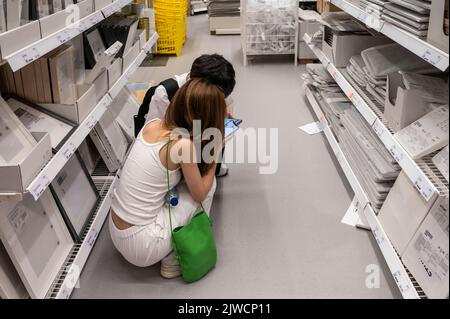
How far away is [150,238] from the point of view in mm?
2035

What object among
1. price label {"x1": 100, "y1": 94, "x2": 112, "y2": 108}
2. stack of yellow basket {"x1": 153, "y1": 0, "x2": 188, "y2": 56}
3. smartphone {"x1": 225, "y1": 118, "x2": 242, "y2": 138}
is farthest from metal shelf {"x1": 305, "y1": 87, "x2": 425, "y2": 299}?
stack of yellow basket {"x1": 153, "y1": 0, "x2": 188, "y2": 56}

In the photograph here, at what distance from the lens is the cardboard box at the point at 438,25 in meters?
1.64

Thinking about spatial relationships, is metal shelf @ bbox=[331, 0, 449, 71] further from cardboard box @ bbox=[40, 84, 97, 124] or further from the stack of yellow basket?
the stack of yellow basket

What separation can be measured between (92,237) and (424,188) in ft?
5.20

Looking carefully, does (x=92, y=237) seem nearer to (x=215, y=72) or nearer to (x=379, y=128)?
(x=215, y=72)

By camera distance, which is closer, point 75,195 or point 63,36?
point 63,36

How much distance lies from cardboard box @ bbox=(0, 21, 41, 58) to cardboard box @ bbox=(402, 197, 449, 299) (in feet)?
5.28

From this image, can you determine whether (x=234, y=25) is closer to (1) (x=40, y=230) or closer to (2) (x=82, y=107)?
(2) (x=82, y=107)

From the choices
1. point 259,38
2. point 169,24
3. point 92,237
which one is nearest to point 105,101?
point 92,237

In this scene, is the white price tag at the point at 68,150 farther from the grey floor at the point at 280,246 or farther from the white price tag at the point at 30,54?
the grey floor at the point at 280,246

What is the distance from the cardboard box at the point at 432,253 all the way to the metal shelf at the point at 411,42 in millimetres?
487

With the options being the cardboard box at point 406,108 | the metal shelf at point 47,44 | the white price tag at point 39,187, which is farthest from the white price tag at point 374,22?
the white price tag at point 39,187
